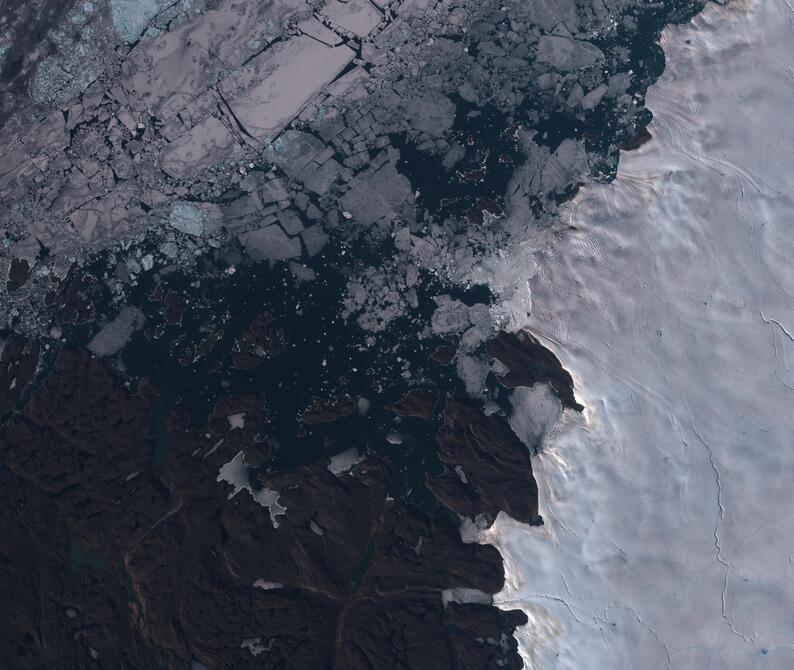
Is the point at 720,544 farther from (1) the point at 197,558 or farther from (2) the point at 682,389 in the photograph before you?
(1) the point at 197,558

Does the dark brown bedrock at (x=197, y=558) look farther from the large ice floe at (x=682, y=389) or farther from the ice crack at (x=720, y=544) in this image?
the ice crack at (x=720, y=544)

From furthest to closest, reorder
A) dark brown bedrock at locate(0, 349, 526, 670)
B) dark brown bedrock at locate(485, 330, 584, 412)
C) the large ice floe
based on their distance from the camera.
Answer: dark brown bedrock at locate(485, 330, 584, 412)
dark brown bedrock at locate(0, 349, 526, 670)
the large ice floe

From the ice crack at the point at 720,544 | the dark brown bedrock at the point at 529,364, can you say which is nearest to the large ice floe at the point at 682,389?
the ice crack at the point at 720,544

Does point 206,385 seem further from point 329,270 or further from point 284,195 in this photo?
point 284,195

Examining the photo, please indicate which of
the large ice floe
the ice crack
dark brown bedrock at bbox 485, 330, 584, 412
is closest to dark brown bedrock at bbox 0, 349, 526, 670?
the large ice floe

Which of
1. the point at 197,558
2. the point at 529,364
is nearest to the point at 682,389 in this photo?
the point at 529,364

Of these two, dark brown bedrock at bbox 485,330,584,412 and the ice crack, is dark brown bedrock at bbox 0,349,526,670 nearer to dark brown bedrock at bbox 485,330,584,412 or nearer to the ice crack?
dark brown bedrock at bbox 485,330,584,412

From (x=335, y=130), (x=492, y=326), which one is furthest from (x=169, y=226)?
(x=492, y=326)
